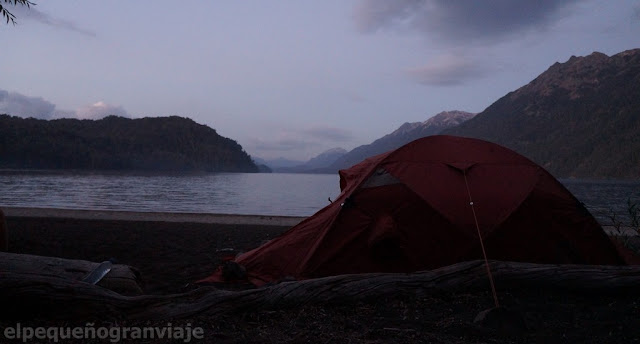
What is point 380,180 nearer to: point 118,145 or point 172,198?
point 172,198

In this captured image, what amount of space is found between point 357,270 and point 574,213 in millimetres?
3037

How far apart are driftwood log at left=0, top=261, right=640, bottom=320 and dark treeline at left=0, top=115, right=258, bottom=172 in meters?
126

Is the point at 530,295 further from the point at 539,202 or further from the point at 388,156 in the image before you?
the point at 388,156

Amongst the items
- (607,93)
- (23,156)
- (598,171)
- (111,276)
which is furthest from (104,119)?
(607,93)

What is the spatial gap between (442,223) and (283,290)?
256 centimetres

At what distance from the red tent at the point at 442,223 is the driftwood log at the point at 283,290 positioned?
114cm

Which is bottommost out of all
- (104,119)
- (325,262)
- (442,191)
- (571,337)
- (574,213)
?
(571,337)

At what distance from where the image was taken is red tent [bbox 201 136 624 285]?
5965mm

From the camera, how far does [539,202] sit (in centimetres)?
615

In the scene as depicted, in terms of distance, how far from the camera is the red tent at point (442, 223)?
19.6ft

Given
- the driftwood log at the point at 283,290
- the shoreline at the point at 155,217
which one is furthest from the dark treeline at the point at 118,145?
the driftwood log at the point at 283,290

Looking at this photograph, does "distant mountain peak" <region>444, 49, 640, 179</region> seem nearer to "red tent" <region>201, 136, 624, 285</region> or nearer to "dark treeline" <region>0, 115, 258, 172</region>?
"dark treeline" <region>0, 115, 258, 172</region>

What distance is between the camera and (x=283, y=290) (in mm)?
4344

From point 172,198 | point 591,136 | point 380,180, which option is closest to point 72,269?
point 380,180
